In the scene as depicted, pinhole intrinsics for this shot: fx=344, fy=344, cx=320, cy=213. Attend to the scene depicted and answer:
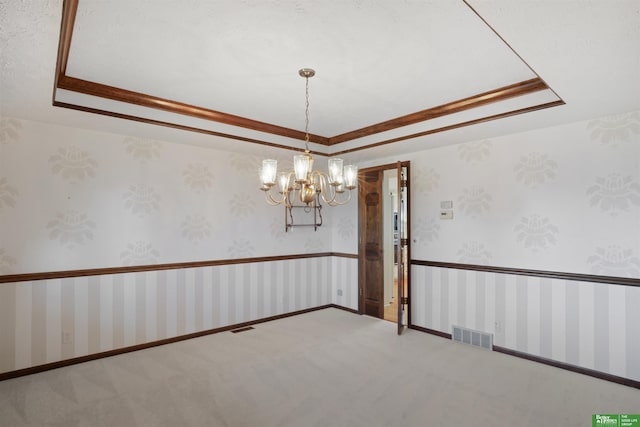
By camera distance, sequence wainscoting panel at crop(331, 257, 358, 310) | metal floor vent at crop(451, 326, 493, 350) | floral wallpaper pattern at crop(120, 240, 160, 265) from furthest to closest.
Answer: wainscoting panel at crop(331, 257, 358, 310)
metal floor vent at crop(451, 326, 493, 350)
floral wallpaper pattern at crop(120, 240, 160, 265)

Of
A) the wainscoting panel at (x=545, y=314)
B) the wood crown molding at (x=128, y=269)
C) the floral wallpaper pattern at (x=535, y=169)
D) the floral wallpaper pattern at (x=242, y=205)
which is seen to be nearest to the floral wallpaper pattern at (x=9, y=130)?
the wood crown molding at (x=128, y=269)

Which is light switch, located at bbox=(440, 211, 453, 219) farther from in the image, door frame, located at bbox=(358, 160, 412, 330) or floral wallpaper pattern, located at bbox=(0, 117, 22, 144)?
floral wallpaper pattern, located at bbox=(0, 117, 22, 144)

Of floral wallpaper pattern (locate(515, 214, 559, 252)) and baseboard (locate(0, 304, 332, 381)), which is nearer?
baseboard (locate(0, 304, 332, 381))

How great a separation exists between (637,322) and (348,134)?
136 inches

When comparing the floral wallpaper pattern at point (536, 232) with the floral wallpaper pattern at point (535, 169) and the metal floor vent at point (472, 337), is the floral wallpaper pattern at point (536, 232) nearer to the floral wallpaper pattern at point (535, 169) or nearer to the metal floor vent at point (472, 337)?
the floral wallpaper pattern at point (535, 169)

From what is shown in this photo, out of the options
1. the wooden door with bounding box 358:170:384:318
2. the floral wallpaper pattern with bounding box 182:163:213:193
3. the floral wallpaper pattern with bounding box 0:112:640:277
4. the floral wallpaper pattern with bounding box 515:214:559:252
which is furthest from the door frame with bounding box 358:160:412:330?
the floral wallpaper pattern with bounding box 182:163:213:193

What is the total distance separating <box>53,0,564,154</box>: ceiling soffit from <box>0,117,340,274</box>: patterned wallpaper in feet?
2.12

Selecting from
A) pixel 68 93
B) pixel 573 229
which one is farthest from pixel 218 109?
pixel 573 229

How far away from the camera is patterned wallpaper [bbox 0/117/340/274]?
3158mm

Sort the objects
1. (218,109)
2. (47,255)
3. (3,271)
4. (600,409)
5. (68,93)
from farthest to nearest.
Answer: (218,109)
(47,255)
(3,271)
(68,93)
(600,409)

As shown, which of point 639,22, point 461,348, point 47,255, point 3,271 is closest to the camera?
point 639,22

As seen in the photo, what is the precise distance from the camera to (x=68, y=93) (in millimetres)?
2865

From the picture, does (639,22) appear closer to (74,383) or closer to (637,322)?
(637,322)

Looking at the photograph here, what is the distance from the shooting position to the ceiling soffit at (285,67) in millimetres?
1962
